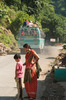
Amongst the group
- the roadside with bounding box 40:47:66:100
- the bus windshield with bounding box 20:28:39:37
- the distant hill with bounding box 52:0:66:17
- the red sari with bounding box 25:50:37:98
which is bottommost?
the roadside with bounding box 40:47:66:100

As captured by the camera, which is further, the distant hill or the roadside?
the distant hill

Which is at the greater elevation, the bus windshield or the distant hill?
the distant hill

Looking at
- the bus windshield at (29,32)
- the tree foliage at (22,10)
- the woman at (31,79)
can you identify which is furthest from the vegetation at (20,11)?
the woman at (31,79)

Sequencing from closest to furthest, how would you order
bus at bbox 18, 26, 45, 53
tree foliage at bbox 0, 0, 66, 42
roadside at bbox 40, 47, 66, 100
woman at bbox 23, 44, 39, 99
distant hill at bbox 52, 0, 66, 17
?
1. woman at bbox 23, 44, 39, 99
2. roadside at bbox 40, 47, 66, 100
3. tree foliage at bbox 0, 0, 66, 42
4. bus at bbox 18, 26, 45, 53
5. distant hill at bbox 52, 0, 66, 17

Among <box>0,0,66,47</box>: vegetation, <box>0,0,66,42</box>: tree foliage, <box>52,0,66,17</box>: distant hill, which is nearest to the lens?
<box>0,0,66,47</box>: vegetation

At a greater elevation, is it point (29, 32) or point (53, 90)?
point (29, 32)

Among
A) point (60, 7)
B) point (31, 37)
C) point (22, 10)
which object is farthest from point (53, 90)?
point (60, 7)

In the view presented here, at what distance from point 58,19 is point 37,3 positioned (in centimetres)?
5988

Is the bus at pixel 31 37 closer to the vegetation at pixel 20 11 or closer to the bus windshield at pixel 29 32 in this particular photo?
the bus windshield at pixel 29 32

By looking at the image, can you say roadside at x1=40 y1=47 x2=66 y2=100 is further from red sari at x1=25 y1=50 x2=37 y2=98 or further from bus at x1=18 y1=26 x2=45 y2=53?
bus at x1=18 y1=26 x2=45 y2=53

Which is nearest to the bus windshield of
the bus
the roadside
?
the bus

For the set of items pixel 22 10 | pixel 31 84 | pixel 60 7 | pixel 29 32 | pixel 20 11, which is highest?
pixel 60 7

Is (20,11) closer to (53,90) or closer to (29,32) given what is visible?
(29,32)

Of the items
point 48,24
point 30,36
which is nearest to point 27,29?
point 30,36
